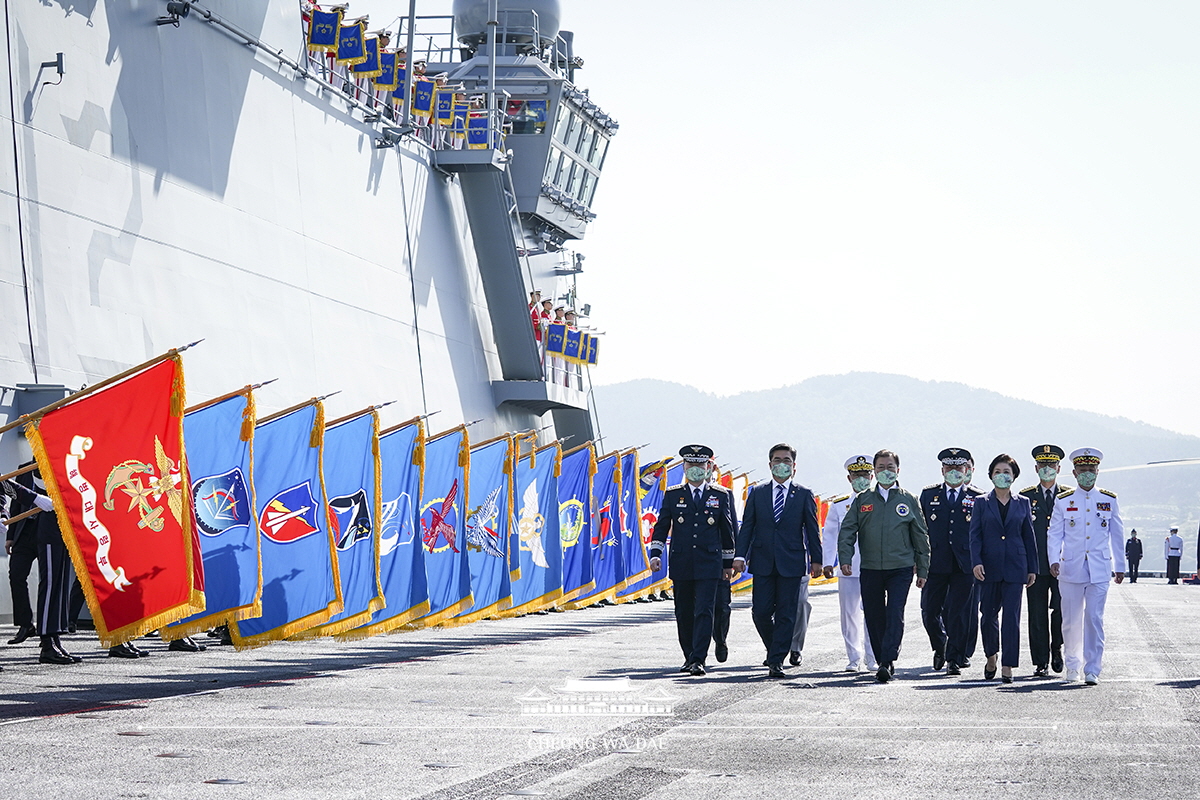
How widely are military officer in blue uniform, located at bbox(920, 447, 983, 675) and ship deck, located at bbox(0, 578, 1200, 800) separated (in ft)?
1.27

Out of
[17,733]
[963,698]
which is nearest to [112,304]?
[17,733]

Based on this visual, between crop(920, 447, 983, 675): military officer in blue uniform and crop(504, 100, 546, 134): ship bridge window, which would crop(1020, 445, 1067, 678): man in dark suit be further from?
crop(504, 100, 546, 134): ship bridge window

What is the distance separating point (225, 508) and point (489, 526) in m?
5.22

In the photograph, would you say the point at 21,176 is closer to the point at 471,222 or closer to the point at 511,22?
the point at 471,222

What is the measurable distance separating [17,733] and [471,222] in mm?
21721

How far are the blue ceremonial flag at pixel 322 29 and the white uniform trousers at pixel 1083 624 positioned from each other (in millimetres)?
14604

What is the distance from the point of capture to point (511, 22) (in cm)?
3425

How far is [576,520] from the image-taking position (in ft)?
65.3

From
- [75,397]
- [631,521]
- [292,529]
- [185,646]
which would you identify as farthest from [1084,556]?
[631,521]

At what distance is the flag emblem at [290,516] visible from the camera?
489 inches

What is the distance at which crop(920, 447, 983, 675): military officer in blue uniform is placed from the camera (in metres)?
12.1

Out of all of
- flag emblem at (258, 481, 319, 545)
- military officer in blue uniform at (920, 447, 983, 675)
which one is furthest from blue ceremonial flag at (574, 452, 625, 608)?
military officer in blue uniform at (920, 447, 983, 675)

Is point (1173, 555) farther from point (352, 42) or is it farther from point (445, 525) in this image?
point (445, 525)

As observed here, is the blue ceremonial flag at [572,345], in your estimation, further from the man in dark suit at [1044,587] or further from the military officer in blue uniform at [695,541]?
the man in dark suit at [1044,587]
